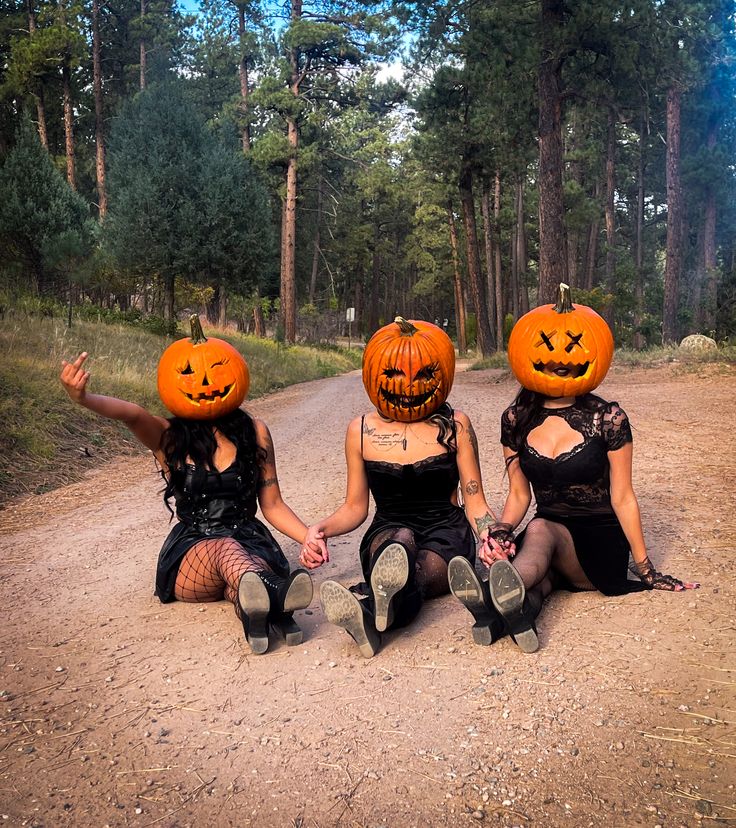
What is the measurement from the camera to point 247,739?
2852 millimetres

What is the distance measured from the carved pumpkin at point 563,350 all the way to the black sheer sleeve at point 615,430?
18 centimetres

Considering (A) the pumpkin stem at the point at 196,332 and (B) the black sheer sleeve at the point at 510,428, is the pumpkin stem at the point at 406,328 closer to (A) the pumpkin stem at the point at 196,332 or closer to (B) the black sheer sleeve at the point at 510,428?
(B) the black sheer sleeve at the point at 510,428

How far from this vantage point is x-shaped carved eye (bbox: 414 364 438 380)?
3820 millimetres

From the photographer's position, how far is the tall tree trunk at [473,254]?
27234 millimetres

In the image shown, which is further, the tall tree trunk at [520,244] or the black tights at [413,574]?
the tall tree trunk at [520,244]

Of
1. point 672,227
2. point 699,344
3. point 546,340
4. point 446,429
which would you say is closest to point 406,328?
point 446,429

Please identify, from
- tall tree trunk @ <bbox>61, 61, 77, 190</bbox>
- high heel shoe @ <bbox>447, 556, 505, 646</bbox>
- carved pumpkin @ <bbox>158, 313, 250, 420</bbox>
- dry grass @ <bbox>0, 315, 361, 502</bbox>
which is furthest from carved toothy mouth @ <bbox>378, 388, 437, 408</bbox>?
tall tree trunk @ <bbox>61, 61, 77, 190</bbox>

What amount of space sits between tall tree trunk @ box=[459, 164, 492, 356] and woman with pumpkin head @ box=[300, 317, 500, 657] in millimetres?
24394

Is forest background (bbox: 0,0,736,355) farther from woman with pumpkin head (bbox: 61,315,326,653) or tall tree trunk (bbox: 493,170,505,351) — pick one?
woman with pumpkin head (bbox: 61,315,326,653)

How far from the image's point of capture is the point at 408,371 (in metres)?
3.81

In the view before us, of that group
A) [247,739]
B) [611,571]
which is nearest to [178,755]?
[247,739]

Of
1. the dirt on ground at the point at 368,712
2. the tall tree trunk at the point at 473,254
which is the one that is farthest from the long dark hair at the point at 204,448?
the tall tree trunk at the point at 473,254

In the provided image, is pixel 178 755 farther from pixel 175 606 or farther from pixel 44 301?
pixel 44 301

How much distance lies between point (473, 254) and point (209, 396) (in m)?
26.2
